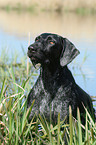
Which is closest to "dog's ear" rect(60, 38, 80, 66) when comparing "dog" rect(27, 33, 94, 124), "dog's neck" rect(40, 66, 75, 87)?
"dog" rect(27, 33, 94, 124)

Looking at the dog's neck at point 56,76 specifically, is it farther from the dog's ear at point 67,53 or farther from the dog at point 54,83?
the dog's ear at point 67,53

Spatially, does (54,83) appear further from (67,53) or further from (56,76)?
(67,53)

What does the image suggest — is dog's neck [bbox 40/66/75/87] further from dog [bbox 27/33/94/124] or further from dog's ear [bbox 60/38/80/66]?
dog's ear [bbox 60/38/80/66]

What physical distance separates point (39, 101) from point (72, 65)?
5329mm

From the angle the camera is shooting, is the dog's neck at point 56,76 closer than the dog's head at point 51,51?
No

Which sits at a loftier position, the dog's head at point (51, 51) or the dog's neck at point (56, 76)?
the dog's head at point (51, 51)

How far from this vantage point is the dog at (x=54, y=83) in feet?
12.5

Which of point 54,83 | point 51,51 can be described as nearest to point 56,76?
point 54,83

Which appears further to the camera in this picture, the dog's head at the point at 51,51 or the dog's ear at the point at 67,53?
the dog's ear at the point at 67,53

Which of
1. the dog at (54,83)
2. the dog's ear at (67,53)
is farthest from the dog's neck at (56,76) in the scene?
the dog's ear at (67,53)

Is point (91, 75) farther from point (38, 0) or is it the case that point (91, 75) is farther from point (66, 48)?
point (38, 0)

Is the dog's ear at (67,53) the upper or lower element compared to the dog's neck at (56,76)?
upper

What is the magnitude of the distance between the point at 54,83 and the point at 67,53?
0.40 metres

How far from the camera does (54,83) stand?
3.91 m
